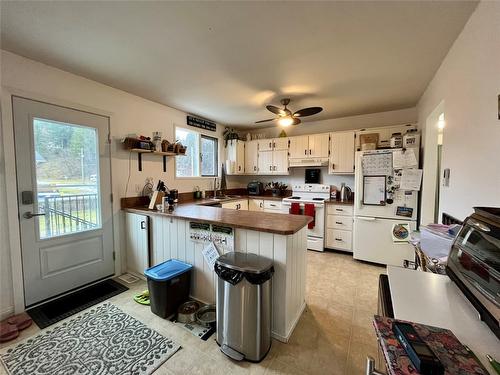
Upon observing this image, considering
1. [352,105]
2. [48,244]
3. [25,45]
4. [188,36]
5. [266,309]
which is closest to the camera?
[266,309]

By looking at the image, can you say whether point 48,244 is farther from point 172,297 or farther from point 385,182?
point 385,182

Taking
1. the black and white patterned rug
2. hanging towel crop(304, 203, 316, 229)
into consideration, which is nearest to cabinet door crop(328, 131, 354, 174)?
hanging towel crop(304, 203, 316, 229)

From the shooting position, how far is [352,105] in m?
3.36

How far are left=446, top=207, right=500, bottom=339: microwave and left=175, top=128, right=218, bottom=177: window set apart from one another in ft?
11.6

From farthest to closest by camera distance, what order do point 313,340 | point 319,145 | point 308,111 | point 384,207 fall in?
point 319,145 → point 384,207 → point 308,111 → point 313,340

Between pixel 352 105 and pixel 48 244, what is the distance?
4.39 meters

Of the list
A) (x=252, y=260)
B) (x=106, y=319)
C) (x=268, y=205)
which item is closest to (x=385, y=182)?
(x=268, y=205)

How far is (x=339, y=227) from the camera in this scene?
3.56 metres

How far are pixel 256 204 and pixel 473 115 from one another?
137 inches

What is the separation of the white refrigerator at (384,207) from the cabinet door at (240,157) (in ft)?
7.94

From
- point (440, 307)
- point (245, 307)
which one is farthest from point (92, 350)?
point (440, 307)

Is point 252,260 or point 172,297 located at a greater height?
point 252,260

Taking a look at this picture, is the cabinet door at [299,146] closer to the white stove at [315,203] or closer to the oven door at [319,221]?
the white stove at [315,203]

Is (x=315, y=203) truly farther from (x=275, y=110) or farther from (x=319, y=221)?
(x=275, y=110)
